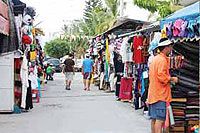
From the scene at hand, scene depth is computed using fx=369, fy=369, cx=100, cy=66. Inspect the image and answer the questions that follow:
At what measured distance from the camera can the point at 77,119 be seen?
9.26 metres

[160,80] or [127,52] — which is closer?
[160,80]

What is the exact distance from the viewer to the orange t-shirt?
19.0 ft

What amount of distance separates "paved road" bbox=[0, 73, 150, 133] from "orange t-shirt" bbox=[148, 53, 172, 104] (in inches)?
78.0

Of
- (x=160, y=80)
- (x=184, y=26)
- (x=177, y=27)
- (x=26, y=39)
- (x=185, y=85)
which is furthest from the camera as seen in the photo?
(x=26, y=39)

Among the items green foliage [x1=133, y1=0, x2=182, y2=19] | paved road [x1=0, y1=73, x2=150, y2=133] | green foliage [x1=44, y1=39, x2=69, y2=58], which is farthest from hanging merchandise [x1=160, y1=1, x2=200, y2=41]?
green foliage [x1=44, y1=39, x2=69, y2=58]

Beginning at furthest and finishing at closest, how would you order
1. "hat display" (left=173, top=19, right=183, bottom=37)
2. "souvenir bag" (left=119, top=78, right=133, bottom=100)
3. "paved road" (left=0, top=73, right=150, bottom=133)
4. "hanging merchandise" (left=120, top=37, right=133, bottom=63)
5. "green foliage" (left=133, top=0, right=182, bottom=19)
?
1. "green foliage" (left=133, top=0, right=182, bottom=19)
2. "souvenir bag" (left=119, top=78, right=133, bottom=100)
3. "hanging merchandise" (left=120, top=37, right=133, bottom=63)
4. "paved road" (left=0, top=73, right=150, bottom=133)
5. "hat display" (left=173, top=19, right=183, bottom=37)

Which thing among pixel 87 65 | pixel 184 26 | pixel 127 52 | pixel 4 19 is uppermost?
pixel 4 19

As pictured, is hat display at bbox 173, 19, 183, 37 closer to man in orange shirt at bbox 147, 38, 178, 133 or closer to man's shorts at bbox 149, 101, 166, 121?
man in orange shirt at bbox 147, 38, 178, 133

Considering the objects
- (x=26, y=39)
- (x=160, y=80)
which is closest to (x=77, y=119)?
(x=26, y=39)

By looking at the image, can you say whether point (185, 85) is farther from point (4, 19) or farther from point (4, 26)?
point (4, 19)

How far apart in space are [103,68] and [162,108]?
1058cm

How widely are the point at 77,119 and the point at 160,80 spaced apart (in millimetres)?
3930

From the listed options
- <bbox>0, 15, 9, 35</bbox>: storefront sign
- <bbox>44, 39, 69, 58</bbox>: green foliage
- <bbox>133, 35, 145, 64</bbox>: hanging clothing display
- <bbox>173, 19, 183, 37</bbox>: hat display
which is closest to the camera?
<bbox>173, 19, 183, 37</bbox>: hat display

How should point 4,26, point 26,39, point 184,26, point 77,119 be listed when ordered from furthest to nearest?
point 26,39
point 77,119
point 4,26
point 184,26
